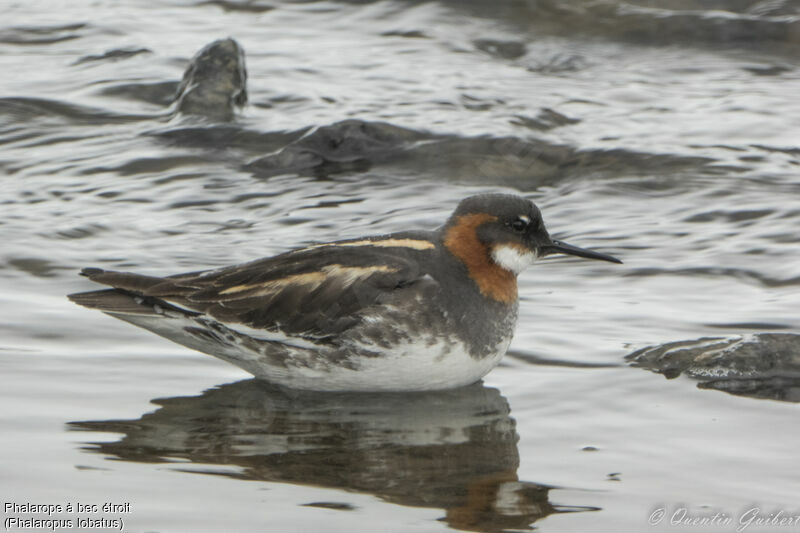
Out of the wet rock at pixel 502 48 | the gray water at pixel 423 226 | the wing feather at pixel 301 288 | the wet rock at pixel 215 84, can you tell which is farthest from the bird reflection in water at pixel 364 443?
the wet rock at pixel 502 48

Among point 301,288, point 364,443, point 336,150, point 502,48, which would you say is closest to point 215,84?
point 336,150

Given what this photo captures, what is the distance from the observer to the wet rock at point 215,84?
48.1ft

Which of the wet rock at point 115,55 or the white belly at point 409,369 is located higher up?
the wet rock at point 115,55

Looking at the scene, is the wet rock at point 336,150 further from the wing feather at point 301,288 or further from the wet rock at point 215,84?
the wing feather at point 301,288

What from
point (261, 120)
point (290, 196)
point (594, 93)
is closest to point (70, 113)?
point (261, 120)

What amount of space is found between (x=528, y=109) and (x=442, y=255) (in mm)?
7350

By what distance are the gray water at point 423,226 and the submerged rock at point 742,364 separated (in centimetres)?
2

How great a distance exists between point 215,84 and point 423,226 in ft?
14.0

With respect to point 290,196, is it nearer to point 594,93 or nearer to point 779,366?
point 594,93

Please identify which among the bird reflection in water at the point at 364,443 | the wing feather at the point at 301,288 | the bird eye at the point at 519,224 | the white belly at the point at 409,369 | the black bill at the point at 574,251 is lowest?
the bird reflection in water at the point at 364,443

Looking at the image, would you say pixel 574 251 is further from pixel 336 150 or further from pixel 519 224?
pixel 336 150

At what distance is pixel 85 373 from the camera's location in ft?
25.0

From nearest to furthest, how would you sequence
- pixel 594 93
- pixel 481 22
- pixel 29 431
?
pixel 29 431
pixel 594 93
pixel 481 22

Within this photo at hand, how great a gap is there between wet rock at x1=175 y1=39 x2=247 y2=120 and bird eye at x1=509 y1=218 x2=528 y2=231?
711cm
